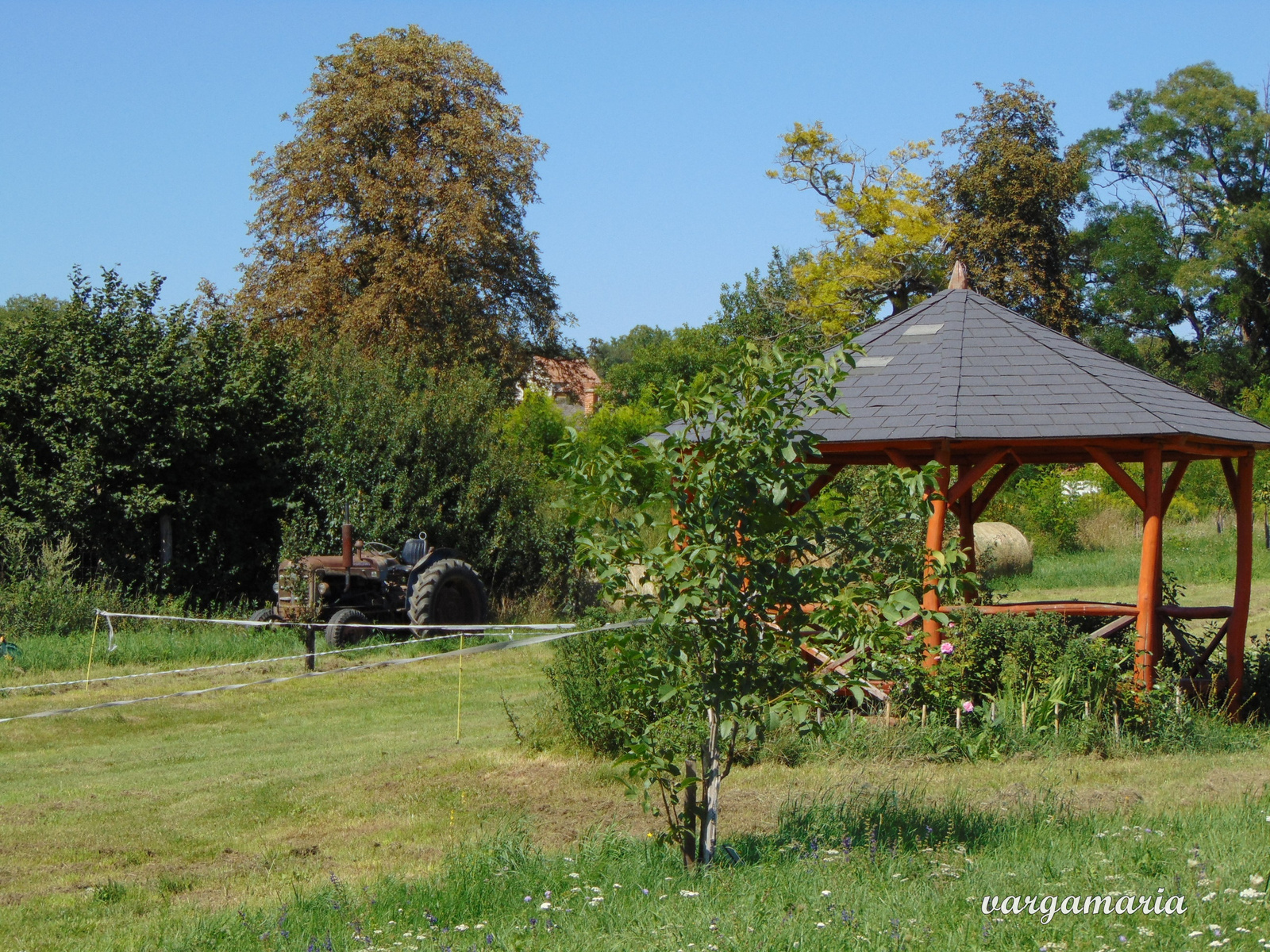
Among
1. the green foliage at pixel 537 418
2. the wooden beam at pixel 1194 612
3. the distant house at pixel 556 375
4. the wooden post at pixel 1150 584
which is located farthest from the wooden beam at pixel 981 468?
the green foliage at pixel 537 418

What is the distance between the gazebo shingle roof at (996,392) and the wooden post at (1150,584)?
0.50 metres

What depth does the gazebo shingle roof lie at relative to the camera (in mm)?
9117

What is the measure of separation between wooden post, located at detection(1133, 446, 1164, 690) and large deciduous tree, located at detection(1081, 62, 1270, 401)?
3613 centimetres

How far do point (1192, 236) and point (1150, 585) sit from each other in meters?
39.9

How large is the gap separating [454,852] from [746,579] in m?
2.30

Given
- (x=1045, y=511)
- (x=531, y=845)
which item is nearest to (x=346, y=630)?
(x=531, y=845)

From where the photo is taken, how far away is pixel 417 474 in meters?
18.7

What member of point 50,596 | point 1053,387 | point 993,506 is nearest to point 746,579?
point 1053,387

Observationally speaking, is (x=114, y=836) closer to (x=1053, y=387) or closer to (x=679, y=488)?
(x=679, y=488)

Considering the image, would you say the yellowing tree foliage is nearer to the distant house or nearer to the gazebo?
the distant house

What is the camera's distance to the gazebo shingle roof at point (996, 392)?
9.12m

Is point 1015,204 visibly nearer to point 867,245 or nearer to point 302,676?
point 867,245

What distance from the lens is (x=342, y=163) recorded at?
2948 cm

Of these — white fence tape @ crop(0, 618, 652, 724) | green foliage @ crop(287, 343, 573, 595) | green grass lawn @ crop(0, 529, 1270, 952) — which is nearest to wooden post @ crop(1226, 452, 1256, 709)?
green grass lawn @ crop(0, 529, 1270, 952)
